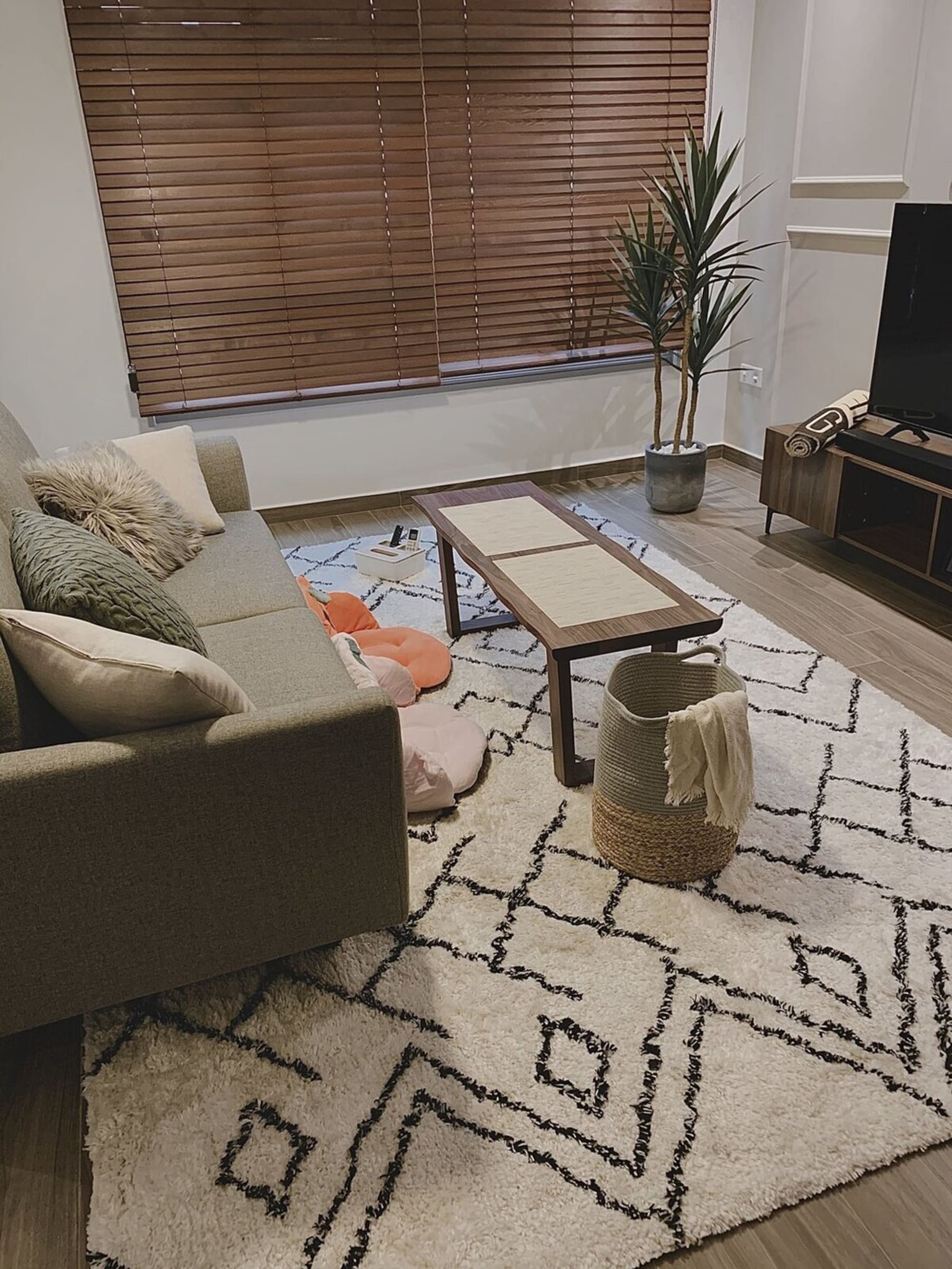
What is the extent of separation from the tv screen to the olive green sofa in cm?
249

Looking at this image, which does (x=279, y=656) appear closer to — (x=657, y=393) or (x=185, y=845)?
(x=185, y=845)

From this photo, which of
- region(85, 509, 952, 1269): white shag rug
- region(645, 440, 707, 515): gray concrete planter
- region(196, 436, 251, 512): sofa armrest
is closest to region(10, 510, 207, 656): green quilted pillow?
region(85, 509, 952, 1269): white shag rug

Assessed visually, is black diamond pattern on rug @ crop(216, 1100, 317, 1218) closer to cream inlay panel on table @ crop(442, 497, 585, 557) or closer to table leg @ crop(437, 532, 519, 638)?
cream inlay panel on table @ crop(442, 497, 585, 557)

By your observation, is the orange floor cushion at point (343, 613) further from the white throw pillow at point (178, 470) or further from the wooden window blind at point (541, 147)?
the wooden window blind at point (541, 147)

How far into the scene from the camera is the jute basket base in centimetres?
190

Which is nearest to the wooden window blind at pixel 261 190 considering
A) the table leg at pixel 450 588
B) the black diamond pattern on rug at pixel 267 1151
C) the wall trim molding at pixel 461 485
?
the wall trim molding at pixel 461 485

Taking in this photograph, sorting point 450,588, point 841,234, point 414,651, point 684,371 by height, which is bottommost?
point 414,651

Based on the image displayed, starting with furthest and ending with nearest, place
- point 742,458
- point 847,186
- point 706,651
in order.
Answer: point 742,458 < point 847,186 < point 706,651

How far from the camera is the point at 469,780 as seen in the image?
2312 millimetres

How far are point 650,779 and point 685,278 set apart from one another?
268 cm

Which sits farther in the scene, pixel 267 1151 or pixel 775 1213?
pixel 267 1151

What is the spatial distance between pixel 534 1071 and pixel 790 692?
1454 mm

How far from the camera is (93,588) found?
161 cm

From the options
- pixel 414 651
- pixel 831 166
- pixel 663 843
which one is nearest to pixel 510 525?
pixel 414 651
